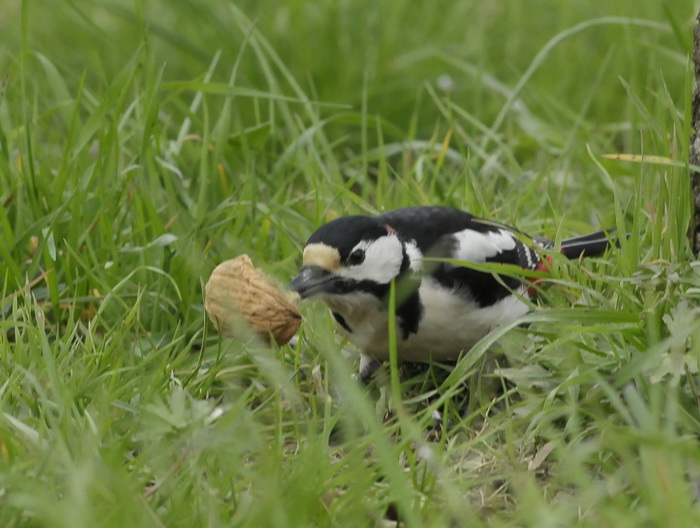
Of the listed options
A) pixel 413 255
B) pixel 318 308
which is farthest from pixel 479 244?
pixel 318 308

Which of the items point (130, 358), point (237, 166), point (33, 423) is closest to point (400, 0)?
point (237, 166)

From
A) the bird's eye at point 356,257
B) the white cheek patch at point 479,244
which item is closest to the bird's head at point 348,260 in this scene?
the bird's eye at point 356,257

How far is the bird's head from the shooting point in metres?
2.93

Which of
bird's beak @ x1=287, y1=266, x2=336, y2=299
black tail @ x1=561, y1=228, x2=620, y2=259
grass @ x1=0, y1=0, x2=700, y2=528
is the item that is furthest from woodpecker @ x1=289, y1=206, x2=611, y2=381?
black tail @ x1=561, y1=228, x2=620, y2=259

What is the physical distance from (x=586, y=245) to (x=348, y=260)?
2.83ft

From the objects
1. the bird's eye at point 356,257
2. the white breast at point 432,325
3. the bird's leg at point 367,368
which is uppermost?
the bird's eye at point 356,257

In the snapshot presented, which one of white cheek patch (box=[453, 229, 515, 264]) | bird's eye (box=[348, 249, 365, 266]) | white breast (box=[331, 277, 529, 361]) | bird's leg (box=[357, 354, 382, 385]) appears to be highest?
bird's eye (box=[348, 249, 365, 266])

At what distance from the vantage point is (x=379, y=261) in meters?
3.03

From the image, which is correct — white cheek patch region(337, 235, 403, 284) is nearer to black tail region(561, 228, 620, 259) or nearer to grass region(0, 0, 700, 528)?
grass region(0, 0, 700, 528)

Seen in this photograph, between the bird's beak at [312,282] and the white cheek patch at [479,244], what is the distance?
409mm

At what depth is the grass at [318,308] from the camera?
2.15 m

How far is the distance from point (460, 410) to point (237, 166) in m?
1.49

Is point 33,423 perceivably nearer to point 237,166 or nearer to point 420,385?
point 420,385

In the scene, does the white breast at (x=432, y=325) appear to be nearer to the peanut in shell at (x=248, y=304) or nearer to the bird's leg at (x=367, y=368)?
the bird's leg at (x=367, y=368)
